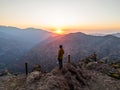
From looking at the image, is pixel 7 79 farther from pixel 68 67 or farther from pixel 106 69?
pixel 106 69

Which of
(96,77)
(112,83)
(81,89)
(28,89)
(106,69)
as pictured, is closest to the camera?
(28,89)

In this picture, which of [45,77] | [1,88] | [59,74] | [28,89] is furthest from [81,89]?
[1,88]

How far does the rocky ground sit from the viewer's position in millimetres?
19375

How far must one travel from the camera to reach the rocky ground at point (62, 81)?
63.6 ft

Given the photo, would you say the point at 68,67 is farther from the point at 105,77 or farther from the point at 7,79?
the point at 7,79

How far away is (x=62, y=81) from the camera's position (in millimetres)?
→ 19859

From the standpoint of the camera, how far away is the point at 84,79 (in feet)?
75.7

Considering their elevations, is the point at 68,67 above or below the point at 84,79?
above

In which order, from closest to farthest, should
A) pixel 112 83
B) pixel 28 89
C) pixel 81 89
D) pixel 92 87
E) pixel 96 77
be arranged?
pixel 28 89 < pixel 81 89 < pixel 92 87 < pixel 112 83 < pixel 96 77

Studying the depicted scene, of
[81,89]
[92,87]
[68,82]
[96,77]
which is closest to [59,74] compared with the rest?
[68,82]

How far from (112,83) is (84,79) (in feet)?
12.4

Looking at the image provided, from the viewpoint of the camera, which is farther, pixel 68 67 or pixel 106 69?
pixel 106 69

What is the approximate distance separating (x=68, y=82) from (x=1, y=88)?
8018 millimetres

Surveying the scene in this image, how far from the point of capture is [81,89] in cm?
2080
